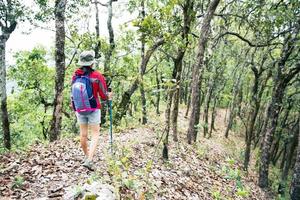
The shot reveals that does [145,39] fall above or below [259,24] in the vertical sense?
below

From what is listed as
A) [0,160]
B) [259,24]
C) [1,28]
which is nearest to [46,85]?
[1,28]

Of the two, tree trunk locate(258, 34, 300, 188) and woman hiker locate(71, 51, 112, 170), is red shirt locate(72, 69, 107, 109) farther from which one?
tree trunk locate(258, 34, 300, 188)

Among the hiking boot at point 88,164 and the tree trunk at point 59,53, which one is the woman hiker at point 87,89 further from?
the tree trunk at point 59,53

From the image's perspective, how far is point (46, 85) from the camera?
992 inches

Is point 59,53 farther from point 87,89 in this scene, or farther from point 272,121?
point 272,121

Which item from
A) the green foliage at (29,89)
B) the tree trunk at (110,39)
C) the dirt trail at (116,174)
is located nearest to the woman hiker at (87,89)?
the dirt trail at (116,174)

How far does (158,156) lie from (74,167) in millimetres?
3743

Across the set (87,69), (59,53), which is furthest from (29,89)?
(87,69)

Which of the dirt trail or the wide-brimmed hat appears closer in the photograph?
the dirt trail

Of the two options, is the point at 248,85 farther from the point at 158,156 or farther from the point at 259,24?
the point at 158,156

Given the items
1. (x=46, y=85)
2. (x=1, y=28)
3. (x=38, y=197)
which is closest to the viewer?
(x=38, y=197)

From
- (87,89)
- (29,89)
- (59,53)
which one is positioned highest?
(59,53)

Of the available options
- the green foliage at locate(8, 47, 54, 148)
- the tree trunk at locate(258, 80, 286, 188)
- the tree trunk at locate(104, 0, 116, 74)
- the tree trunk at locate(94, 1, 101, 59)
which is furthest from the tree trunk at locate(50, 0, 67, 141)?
the green foliage at locate(8, 47, 54, 148)

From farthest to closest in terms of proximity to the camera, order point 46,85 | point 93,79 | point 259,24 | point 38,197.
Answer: point 46,85 → point 259,24 → point 93,79 → point 38,197
